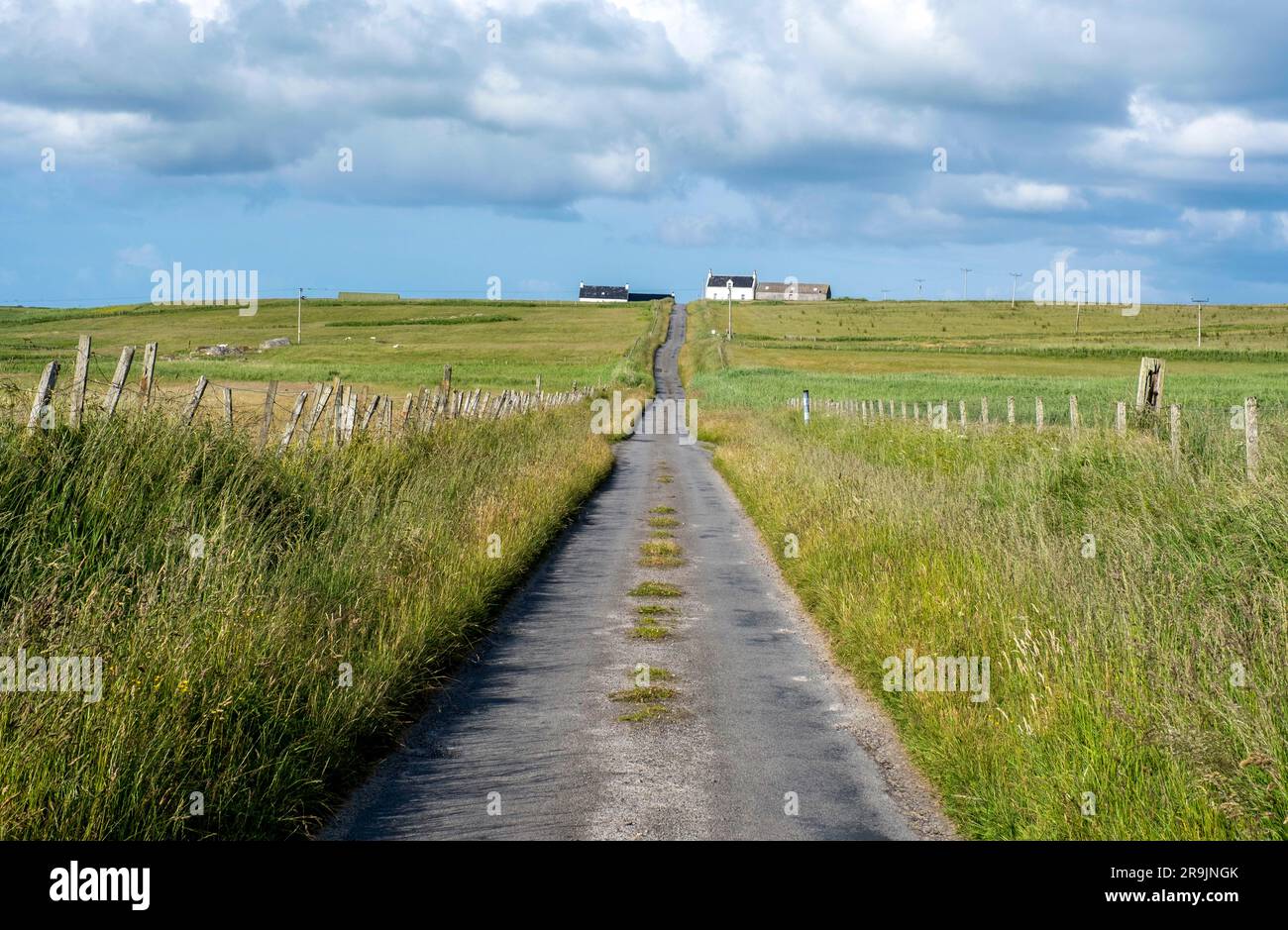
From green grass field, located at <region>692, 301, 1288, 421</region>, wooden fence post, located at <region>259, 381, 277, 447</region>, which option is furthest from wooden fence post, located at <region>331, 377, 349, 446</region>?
green grass field, located at <region>692, 301, 1288, 421</region>

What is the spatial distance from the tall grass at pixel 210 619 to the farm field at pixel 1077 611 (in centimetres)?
334

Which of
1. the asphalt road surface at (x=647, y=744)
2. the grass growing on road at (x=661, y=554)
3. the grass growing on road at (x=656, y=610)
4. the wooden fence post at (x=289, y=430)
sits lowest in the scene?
the asphalt road surface at (x=647, y=744)

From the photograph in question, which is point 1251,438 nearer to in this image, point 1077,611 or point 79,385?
point 1077,611

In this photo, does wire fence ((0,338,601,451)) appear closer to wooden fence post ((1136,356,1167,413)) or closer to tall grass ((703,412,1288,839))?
tall grass ((703,412,1288,839))

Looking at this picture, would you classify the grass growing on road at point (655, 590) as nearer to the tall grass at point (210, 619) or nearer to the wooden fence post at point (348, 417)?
the tall grass at point (210, 619)

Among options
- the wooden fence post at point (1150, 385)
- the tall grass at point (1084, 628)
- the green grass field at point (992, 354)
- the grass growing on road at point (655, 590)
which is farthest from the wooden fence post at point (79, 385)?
the green grass field at point (992, 354)

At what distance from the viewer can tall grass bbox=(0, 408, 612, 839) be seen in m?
4.78

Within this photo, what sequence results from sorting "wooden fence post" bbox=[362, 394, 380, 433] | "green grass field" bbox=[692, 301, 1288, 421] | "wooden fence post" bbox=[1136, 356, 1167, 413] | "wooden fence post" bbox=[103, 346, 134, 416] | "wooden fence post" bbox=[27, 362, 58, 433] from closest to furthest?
"wooden fence post" bbox=[27, 362, 58, 433] → "wooden fence post" bbox=[103, 346, 134, 416] → "wooden fence post" bbox=[362, 394, 380, 433] → "wooden fence post" bbox=[1136, 356, 1167, 413] → "green grass field" bbox=[692, 301, 1288, 421]

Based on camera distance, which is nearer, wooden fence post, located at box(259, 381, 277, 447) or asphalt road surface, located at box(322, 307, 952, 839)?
asphalt road surface, located at box(322, 307, 952, 839)

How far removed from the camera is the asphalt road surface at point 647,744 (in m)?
5.50

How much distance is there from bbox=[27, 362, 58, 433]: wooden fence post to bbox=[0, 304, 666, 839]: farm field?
9cm
